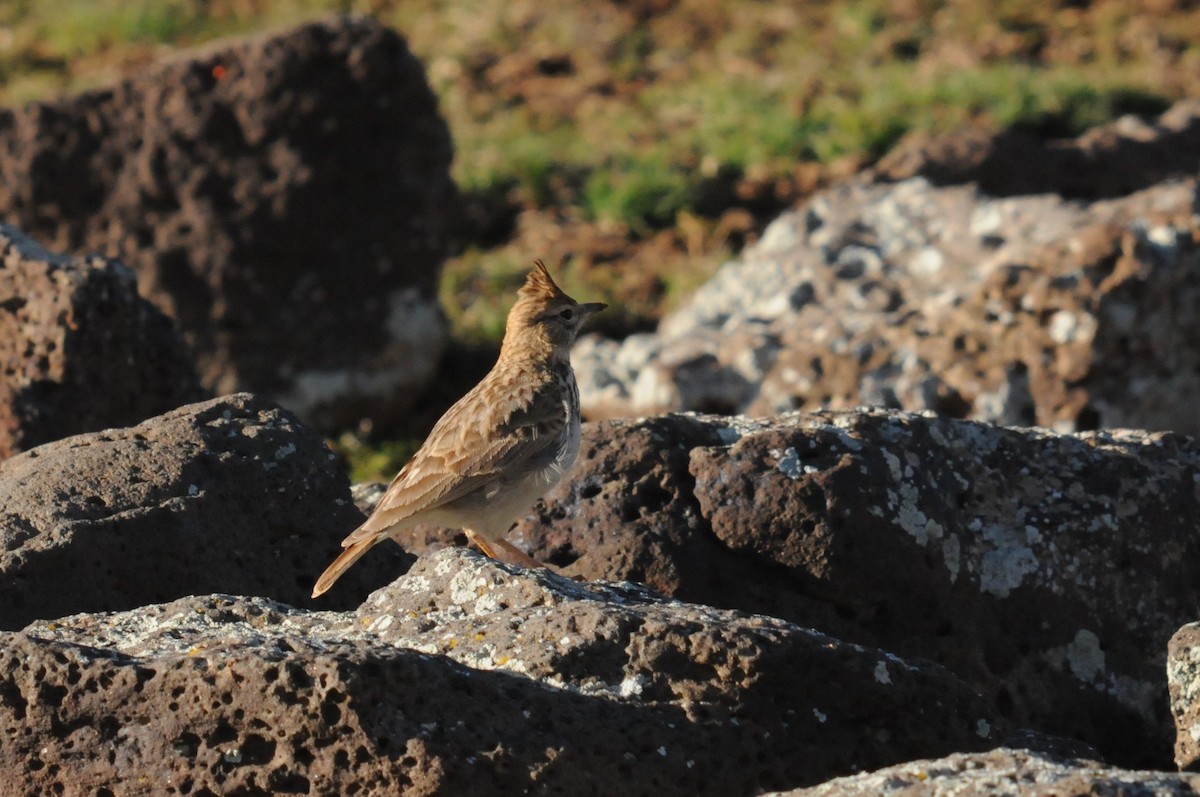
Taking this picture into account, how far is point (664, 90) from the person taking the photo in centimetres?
1395

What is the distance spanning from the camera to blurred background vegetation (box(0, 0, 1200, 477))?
12000 mm

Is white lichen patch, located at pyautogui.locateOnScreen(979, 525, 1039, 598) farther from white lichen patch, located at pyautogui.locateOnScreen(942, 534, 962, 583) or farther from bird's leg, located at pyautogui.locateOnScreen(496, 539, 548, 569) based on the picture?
bird's leg, located at pyautogui.locateOnScreen(496, 539, 548, 569)

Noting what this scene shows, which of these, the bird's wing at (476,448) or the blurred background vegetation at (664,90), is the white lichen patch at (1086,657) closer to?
the bird's wing at (476,448)

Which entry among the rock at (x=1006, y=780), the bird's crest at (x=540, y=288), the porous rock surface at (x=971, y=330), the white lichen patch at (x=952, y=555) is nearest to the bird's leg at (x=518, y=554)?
the white lichen patch at (x=952, y=555)

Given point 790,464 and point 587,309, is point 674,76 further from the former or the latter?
point 790,464

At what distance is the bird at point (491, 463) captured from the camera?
5527 mm

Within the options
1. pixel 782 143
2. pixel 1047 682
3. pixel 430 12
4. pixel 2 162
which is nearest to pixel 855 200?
pixel 782 143

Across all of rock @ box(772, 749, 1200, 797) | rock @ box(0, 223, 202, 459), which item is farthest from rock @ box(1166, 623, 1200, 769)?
rock @ box(0, 223, 202, 459)

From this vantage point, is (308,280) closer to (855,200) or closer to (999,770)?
(855,200)

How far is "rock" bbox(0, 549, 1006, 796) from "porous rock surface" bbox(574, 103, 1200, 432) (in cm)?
383

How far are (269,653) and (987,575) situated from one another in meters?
2.34

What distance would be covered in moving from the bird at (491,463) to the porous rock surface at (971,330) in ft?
6.77

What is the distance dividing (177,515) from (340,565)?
48 cm

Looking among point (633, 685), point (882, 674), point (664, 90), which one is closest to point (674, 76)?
point (664, 90)
